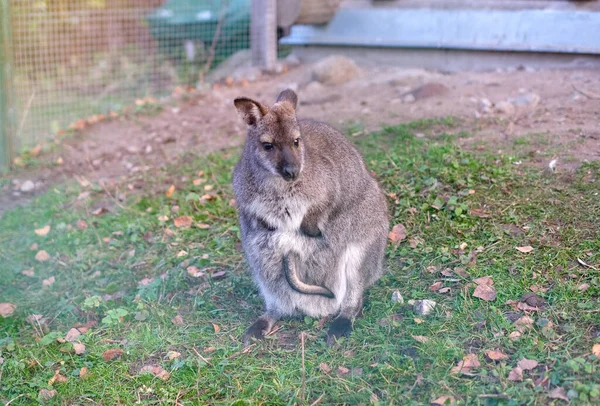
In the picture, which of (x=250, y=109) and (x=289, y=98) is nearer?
(x=250, y=109)

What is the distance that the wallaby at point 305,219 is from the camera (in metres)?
3.90

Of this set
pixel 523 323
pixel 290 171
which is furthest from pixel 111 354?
pixel 523 323

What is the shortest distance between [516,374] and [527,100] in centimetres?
351

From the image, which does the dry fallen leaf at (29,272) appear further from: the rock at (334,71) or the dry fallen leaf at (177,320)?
the rock at (334,71)

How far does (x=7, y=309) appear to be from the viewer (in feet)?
15.5

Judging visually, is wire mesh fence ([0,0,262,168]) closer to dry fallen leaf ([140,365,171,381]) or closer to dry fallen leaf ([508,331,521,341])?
dry fallen leaf ([140,365,171,381])

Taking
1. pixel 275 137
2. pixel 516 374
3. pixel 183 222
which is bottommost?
pixel 183 222

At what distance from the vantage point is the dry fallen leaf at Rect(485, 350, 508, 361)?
3518 millimetres

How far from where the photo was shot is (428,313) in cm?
406

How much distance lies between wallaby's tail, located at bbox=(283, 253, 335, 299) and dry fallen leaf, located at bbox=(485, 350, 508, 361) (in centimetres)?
101

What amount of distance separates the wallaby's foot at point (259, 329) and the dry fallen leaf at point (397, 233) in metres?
1.10

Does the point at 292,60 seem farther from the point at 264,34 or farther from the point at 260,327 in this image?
the point at 260,327

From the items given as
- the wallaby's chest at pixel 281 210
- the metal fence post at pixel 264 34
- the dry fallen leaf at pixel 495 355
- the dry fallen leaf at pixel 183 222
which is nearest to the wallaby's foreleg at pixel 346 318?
the wallaby's chest at pixel 281 210

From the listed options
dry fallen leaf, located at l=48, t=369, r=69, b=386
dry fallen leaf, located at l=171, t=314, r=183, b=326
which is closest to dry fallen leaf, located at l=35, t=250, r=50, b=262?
dry fallen leaf, located at l=171, t=314, r=183, b=326
